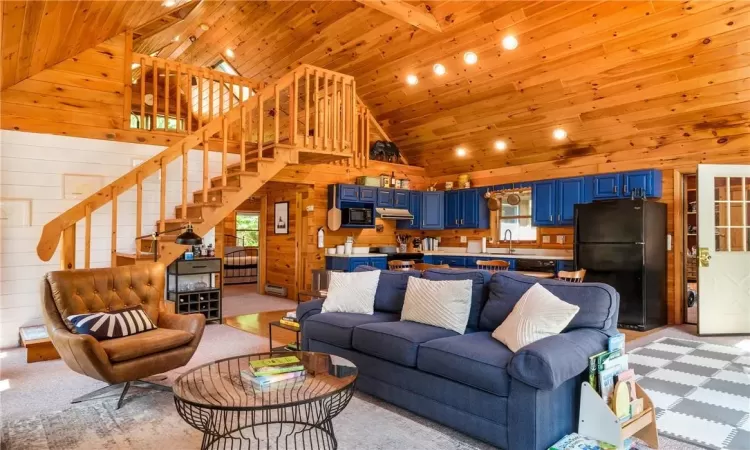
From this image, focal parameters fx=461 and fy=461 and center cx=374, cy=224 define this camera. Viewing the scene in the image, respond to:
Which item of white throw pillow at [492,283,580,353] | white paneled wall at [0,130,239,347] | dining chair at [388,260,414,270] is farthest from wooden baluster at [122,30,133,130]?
white throw pillow at [492,283,580,353]

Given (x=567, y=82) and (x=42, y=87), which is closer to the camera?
(x=42, y=87)

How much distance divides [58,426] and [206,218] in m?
2.45

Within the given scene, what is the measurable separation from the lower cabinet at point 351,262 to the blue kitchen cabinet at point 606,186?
3.37 m

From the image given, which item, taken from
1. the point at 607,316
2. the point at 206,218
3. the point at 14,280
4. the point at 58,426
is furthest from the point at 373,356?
the point at 14,280

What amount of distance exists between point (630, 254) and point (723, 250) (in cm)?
98

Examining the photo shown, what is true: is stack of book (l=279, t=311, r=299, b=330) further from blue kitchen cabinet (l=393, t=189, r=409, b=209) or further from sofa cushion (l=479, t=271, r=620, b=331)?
blue kitchen cabinet (l=393, t=189, r=409, b=209)

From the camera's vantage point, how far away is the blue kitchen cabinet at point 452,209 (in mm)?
8180

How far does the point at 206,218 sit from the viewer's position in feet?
15.9

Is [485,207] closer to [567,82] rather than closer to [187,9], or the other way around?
[567,82]

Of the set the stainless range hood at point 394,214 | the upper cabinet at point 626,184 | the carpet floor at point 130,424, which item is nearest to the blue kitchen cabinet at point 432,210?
the stainless range hood at point 394,214

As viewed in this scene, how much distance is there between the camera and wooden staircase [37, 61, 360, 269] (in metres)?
4.31

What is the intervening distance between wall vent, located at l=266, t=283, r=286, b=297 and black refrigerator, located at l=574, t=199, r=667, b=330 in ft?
16.1

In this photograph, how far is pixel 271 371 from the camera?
2.34 metres

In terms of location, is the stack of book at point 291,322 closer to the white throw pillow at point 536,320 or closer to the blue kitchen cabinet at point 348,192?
the white throw pillow at point 536,320
